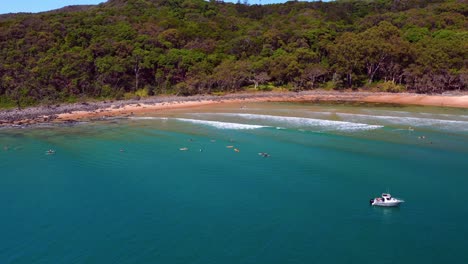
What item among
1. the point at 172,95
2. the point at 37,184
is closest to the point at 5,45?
the point at 172,95

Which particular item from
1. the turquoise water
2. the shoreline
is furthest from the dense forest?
the turquoise water

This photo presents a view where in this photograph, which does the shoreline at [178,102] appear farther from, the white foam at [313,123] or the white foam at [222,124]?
the white foam at [313,123]

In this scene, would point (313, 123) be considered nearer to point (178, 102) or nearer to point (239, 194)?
point (239, 194)

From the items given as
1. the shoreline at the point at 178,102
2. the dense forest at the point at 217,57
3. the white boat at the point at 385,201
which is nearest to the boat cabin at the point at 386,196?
the white boat at the point at 385,201

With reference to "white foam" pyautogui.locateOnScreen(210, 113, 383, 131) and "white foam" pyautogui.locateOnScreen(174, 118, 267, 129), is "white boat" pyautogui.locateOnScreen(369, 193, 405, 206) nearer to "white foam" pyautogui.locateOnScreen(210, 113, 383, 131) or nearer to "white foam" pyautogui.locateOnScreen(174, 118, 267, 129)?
"white foam" pyautogui.locateOnScreen(210, 113, 383, 131)

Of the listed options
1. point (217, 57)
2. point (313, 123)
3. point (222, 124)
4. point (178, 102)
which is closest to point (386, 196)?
point (313, 123)

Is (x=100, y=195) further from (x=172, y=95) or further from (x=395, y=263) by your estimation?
(x=172, y=95)
